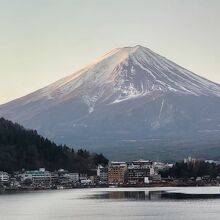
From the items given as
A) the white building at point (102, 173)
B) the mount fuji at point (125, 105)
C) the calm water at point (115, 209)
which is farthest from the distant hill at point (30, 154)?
the mount fuji at point (125, 105)

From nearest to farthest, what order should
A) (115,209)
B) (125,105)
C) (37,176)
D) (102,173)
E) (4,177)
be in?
(115,209) → (4,177) → (37,176) → (102,173) → (125,105)

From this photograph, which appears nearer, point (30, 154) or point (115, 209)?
point (115, 209)

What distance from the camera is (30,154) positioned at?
193ft

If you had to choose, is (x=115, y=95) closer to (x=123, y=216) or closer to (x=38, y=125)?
(x=38, y=125)

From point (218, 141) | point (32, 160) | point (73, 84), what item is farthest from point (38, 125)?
point (32, 160)

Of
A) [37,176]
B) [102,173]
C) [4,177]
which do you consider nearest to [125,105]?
[102,173]

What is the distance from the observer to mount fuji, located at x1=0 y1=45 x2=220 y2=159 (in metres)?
108

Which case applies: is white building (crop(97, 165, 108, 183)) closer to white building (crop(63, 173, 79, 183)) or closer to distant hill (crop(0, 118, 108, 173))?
distant hill (crop(0, 118, 108, 173))

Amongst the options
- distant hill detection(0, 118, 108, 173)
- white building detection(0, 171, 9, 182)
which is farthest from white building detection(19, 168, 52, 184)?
distant hill detection(0, 118, 108, 173)

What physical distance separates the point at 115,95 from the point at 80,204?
277 ft

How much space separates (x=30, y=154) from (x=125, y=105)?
56.4 metres

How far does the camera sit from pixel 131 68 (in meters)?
122

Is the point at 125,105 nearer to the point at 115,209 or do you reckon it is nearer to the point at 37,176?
the point at 37,176

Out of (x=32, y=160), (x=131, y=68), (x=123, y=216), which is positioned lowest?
(x=123, y=216)
